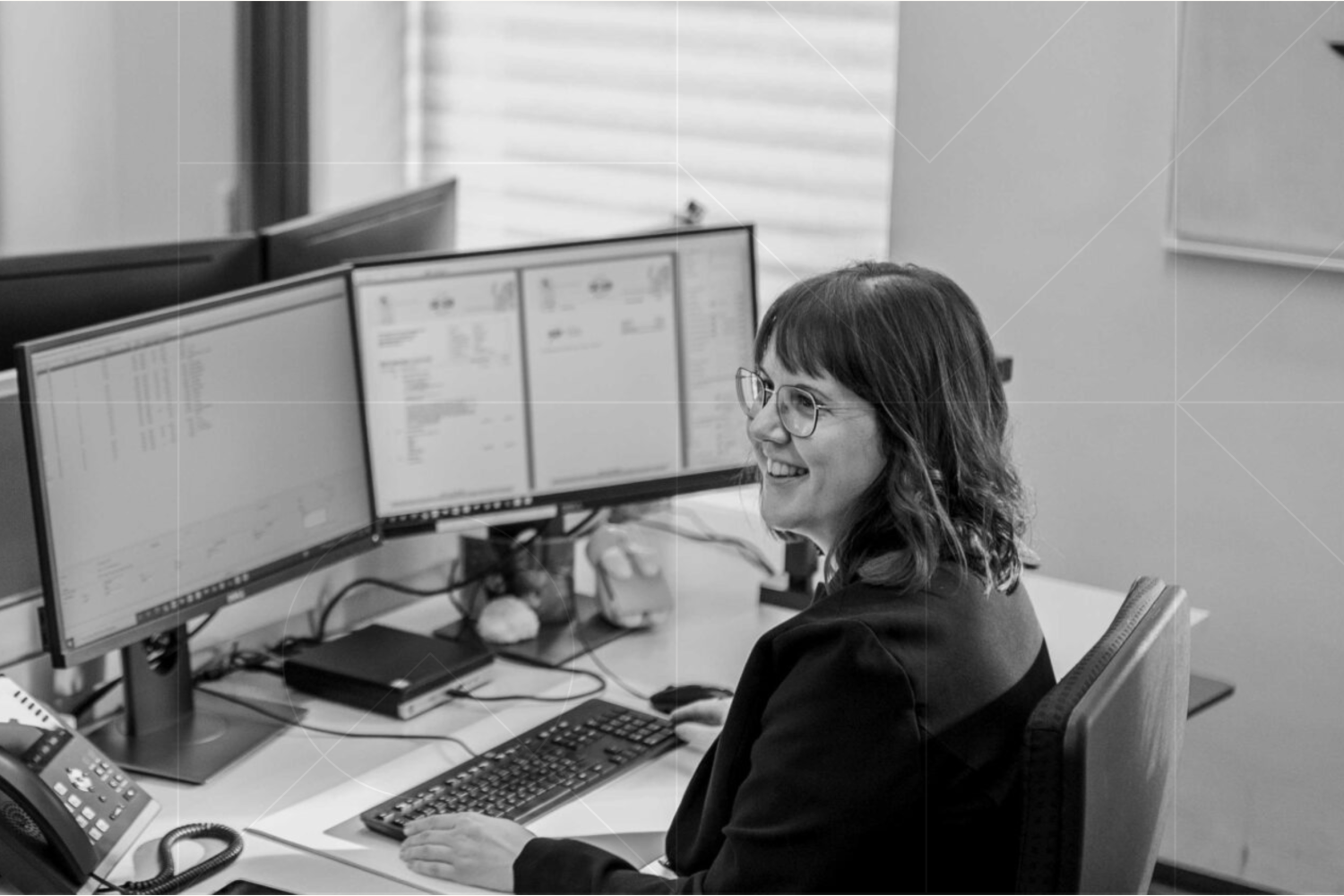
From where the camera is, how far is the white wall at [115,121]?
10.0 feet

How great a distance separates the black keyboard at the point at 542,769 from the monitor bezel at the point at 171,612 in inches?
12.6

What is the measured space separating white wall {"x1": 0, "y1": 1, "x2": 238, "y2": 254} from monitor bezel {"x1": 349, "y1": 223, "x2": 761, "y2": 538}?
1349 millimetres

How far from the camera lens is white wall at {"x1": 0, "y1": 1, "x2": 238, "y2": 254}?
3053 millimetres

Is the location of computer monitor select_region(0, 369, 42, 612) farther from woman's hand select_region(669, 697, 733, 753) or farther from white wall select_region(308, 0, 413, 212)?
white wall select_region(308, 0, 413, 212)

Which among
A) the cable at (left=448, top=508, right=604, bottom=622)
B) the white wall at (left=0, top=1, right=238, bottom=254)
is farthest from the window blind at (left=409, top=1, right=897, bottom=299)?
the cable at (left=448, top=508, right=604, bottom=622)

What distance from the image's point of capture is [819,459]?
1.22 m

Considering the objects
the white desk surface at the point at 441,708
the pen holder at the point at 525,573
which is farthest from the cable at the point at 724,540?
the pen holder at the point at 525,573

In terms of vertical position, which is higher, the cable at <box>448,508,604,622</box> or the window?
the window

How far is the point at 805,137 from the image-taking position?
9.09 feet

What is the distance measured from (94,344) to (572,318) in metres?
0.64

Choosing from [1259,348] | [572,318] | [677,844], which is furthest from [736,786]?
[1259,348]

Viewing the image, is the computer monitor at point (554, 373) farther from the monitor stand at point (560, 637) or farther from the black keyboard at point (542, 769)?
the black keyboard at point (542, 769)

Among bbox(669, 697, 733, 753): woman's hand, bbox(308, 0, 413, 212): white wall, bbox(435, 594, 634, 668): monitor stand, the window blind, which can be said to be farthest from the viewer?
bbox(308, 0, 413, 212): white wall

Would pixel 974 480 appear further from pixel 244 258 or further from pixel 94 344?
pixel 244 258
